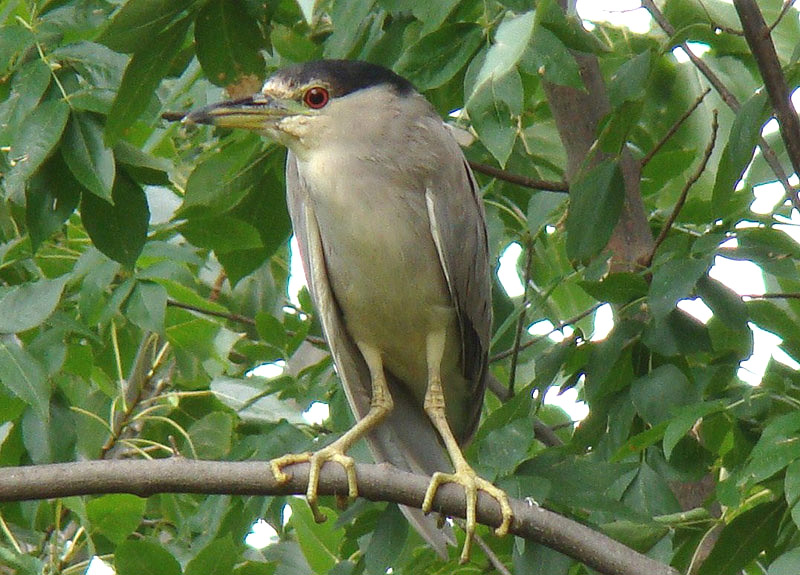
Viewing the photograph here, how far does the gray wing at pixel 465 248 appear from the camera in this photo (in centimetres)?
327

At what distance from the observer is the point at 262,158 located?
3.35 meters

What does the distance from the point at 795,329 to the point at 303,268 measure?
4.18 feet

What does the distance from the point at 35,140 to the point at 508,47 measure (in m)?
1.34

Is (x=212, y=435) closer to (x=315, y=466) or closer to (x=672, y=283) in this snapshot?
(x=315, y=466)

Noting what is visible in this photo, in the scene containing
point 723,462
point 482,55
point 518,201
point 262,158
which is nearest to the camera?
point 482,55

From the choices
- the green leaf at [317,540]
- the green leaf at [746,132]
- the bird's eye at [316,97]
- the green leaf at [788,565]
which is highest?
the green leaf at [746,132]

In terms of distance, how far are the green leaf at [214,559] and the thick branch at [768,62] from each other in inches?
52.9

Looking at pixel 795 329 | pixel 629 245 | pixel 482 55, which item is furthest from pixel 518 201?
pixel 482 55

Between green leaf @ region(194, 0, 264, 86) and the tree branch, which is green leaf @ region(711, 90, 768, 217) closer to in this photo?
the tree branch

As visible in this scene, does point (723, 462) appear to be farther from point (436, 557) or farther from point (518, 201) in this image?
point (518, 201)

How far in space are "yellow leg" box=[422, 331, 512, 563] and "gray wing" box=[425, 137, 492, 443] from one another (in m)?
0.10

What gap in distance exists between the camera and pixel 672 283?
2.66 m

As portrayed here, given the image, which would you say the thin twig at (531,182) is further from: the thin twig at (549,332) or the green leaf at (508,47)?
the green leaf at (508,47)

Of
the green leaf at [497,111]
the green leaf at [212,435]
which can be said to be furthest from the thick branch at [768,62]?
the green leaf at [212,435]
